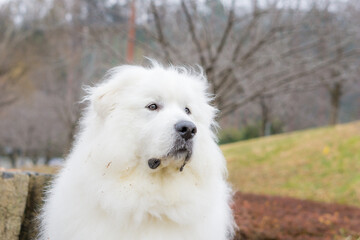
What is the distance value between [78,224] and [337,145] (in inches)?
577

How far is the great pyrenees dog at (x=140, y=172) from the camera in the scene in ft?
8.31

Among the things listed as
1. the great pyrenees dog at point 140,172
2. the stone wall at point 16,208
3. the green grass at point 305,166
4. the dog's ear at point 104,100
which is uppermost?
the dog's ear at point 104,100

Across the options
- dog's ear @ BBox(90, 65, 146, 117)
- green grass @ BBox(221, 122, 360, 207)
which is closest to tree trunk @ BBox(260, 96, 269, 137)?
green grass @ BBox(221, 122, 360, 207)

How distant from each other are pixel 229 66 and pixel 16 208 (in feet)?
14.1

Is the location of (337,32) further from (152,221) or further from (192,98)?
(152,221)

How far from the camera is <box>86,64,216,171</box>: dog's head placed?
253cm

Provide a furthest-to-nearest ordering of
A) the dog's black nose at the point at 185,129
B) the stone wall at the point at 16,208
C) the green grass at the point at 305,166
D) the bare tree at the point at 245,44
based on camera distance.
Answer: the green grass at the point at 305,166, the bare tree at the point at 245,44, the stone wall at the point at 16,208, the dog's black nose at the point at 185,129

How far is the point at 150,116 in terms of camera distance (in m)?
2.73

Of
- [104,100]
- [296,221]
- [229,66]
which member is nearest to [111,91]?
[104,100]

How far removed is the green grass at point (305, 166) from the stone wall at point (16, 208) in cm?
1071

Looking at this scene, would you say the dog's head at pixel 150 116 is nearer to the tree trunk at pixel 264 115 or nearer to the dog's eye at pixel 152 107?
the dog's eye at pixel 152 107

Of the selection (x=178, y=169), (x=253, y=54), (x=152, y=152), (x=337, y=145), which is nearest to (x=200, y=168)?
(x=178, y=169)

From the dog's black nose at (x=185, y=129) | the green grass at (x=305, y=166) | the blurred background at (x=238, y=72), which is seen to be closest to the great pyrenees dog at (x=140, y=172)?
the dog's black nose at (x=185, y=129)

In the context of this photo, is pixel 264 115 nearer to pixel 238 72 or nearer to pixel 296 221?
pixel 296 221
